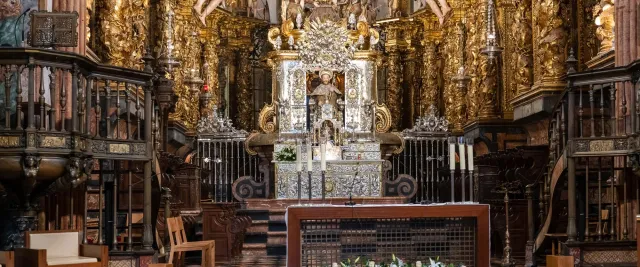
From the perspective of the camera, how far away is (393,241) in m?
11.1

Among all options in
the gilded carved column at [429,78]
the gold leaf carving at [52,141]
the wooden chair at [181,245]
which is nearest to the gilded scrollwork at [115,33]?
the wooden chair at [181,245]

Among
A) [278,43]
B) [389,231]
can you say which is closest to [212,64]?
[278,43]

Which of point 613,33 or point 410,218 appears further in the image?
point 613,33

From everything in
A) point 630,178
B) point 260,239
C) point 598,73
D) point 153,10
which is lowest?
point 260,239

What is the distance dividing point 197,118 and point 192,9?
8.29 ft

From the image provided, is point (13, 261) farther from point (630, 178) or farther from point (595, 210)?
point (595, 210)

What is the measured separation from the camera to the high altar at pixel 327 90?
22.4 m

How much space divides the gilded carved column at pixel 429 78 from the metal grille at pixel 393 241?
15.0m

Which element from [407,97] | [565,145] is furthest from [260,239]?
[407,97]

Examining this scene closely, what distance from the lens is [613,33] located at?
47.9 feet

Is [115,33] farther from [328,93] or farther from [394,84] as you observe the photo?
[394,84]

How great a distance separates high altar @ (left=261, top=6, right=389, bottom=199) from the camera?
2236 cm

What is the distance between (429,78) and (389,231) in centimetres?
1546

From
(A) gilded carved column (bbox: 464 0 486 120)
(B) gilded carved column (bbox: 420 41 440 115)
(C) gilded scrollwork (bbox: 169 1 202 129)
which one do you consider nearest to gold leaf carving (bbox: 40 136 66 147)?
(C) gilded scrollwork (bbox: 169 1 202 129)
